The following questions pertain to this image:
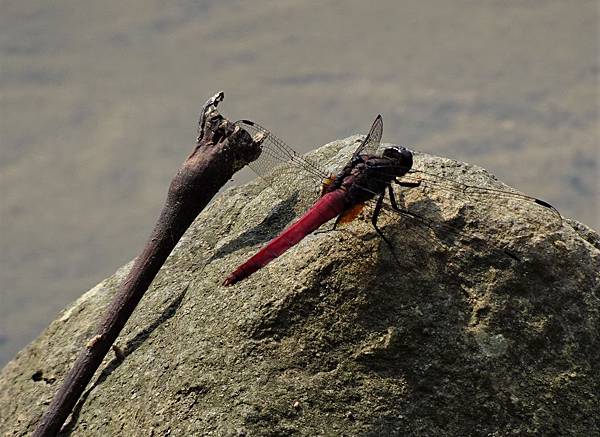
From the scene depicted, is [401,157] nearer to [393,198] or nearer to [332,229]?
[393,198]

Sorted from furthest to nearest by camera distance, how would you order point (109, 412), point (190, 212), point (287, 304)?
point (190, 212) → point (109, 412) → point (287, 304)

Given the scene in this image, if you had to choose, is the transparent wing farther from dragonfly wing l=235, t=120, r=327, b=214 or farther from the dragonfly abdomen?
the dragonfly abdomen

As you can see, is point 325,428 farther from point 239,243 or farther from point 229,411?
point 239,243

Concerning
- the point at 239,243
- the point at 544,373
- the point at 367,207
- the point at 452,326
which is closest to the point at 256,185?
the point at 239,243

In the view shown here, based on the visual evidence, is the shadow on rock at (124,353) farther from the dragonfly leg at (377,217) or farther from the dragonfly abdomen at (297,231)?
the dragonfly leg at (377,217)

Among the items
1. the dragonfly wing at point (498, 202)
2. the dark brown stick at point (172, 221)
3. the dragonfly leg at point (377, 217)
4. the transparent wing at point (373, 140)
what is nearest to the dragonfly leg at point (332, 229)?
the dragonfly leg at point (377, 217)

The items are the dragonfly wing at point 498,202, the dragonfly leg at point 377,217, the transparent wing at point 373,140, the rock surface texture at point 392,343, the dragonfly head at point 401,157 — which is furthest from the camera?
the transparent wing at point 373,140

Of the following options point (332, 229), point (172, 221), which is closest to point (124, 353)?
point (172, 221)

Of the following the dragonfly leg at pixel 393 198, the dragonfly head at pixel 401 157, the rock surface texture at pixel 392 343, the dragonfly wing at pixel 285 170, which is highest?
the dragonfly wing at pixel 285 170
